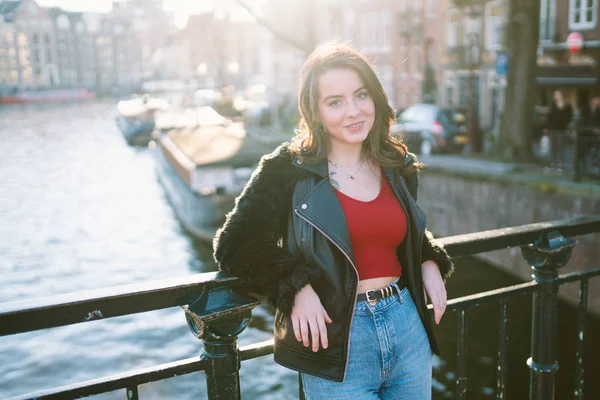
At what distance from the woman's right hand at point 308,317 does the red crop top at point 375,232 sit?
0.20 m

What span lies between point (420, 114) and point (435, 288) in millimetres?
17216

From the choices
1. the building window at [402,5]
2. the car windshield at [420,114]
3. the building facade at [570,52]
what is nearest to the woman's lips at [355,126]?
the car windshield at [420,114]

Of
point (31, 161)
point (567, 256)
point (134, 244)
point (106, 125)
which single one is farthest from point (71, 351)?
point (106, 125)

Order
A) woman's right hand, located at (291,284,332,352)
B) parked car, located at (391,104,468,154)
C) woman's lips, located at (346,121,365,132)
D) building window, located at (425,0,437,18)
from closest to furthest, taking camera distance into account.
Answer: woman's right hand, located at (291,284,332,352) → woman's lips, located at (346,121,365,132) → parked car, located at (391,104,468,154) → building window, located at (425,0,437,18)

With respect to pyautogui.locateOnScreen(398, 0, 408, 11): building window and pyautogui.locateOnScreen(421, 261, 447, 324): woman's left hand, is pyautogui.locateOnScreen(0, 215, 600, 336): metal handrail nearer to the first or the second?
pyautogui.locateOnScreen(421, 261, 447, 324): woman's left hand

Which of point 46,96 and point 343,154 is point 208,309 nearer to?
point 343,154

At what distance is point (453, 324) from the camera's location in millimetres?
12102

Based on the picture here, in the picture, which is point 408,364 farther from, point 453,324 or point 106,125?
point 106,125

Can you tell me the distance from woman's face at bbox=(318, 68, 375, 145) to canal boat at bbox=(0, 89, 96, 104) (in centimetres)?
9442

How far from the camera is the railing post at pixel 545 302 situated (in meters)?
2.42

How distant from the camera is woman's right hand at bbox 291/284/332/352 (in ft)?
5.61

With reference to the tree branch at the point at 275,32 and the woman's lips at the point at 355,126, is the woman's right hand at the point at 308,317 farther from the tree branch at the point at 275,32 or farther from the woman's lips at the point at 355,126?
the tree branch at the point at 275,32

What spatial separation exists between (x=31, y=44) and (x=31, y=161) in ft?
205

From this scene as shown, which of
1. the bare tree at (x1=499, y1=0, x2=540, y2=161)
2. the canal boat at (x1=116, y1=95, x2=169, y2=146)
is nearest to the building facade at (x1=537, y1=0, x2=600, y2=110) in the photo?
the bare tree at (x1=499, y1=0, x2=540, y2=161)
